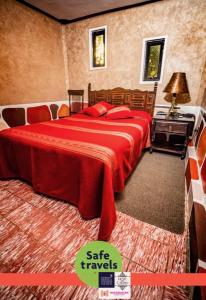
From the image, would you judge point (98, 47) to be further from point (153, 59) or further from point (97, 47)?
point (153, 59)

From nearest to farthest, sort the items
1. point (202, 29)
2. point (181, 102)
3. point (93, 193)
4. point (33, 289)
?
point (33, 289), point (93, 193), point (202, 29), point (181, 102)

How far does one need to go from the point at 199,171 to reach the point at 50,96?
3.47m

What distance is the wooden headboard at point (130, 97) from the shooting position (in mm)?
3131

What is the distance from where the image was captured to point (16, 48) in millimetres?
2805

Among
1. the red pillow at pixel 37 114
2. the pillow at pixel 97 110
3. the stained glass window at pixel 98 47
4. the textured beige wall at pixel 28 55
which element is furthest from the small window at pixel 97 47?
the red pillow at pixel 37 114

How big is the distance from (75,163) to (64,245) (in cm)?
66

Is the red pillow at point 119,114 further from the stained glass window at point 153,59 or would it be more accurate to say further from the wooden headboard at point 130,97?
the stained glass window at point 153,59

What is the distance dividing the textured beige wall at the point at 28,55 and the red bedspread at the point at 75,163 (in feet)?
4.99

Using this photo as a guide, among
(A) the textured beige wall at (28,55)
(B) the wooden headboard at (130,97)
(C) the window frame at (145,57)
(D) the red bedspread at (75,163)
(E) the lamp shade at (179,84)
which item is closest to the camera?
(D) the red bedspread at (75,163)

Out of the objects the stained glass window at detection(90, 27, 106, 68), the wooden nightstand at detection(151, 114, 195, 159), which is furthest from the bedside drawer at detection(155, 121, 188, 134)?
the stained glass window at detection(90, 27, 106, 68)

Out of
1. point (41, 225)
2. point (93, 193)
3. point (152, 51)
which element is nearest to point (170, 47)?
point (152, 51)

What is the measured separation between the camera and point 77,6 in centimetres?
291

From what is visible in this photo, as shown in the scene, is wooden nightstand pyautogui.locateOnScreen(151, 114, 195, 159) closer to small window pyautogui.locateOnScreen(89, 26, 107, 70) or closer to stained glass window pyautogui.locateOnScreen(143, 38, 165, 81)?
stained glass window pyautogui.locateOnScreen(143, 38, 165, 81)

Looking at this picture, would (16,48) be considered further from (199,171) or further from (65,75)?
(199,171)
